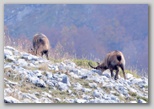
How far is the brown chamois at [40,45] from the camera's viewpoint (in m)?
8.16

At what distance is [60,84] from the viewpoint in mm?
8109

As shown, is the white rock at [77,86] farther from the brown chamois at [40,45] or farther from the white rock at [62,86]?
the brown chamois at [40,45]

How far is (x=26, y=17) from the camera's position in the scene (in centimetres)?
826

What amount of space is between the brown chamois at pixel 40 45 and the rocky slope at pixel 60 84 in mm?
71

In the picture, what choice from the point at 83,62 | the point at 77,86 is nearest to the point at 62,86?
the point at 77,86

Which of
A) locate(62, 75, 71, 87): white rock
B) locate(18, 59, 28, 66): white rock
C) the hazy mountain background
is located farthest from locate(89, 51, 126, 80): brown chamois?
locate(18, 59, 28, 66): white rock

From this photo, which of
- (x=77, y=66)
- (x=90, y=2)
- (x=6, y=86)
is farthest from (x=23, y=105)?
(x=90, y=2)

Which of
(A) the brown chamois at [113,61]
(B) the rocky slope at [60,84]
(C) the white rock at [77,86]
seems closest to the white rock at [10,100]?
(B) the rocky slope at [60,84]

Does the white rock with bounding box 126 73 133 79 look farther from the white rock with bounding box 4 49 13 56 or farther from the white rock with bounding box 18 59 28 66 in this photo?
the white rock with bounding box 4 49 13 56

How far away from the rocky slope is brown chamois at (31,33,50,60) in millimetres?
71

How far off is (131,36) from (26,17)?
123 centimetres

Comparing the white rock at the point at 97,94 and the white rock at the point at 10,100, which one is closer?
the white rock at the point at 10,100

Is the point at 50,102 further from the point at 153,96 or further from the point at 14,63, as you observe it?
the point at 153,96

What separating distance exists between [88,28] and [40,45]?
59cm
